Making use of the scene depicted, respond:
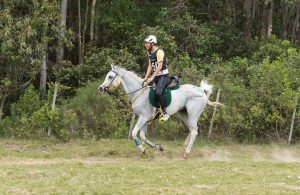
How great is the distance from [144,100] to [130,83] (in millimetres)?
540

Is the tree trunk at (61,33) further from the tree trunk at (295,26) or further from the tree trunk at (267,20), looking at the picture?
the tree trunk at (295,26)

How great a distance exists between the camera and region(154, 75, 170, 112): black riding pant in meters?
14.1

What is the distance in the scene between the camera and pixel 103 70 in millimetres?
22016

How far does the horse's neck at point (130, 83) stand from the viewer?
47.3 feet

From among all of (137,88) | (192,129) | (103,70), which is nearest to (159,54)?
(137,88)

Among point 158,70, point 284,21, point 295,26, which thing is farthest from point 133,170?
point 295,26

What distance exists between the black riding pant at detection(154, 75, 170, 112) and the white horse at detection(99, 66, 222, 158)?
0.27m

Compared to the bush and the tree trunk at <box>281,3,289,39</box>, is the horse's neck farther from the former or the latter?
the tree trunk at <box>281,3,289,39</box>

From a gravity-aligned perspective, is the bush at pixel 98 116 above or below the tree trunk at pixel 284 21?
below

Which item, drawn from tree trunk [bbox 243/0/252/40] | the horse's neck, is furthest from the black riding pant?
tree trunk [bbox 243/0/252/40]

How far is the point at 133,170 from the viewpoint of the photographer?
12.0 meters

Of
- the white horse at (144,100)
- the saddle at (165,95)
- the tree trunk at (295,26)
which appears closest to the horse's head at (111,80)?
the white horse at (144,100)

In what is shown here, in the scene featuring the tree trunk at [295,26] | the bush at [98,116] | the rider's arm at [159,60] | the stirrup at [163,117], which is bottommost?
the bush at [98,116]

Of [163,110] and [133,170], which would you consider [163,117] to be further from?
[133,170]
